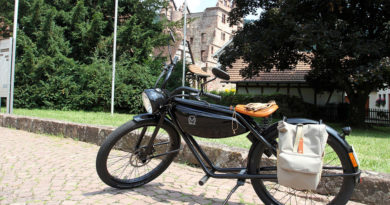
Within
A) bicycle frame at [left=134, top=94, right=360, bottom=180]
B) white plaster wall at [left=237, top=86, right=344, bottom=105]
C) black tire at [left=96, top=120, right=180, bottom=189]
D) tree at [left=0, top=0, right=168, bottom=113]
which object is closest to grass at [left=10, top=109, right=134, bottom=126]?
tree at [left=0, top=0, right=168, bottom=113]

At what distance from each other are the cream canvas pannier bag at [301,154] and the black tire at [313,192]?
23 cm

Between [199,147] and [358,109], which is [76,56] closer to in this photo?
[358,109]

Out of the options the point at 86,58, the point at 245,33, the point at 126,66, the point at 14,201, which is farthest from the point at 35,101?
the point at 14,201

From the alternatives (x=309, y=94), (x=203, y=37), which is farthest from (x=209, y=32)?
(x=309, y=94)

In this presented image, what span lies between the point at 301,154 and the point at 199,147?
1075mm

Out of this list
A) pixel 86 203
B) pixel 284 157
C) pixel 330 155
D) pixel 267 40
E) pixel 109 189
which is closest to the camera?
Result: pixel 284 157

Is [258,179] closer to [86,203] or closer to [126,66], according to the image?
[86,203]

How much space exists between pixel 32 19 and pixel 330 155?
15.2 m

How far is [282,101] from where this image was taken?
19.5m

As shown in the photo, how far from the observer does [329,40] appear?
10.2m

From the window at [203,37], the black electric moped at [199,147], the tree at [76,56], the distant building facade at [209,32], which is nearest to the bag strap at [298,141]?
the black electric moped at [199,147]

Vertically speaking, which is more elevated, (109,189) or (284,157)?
(284,157)

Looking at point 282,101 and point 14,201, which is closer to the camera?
point 14,201

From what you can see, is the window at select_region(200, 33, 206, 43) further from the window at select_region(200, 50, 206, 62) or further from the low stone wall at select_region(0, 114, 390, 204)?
the low stone wall at select_region(0, 114, 390, 204)
